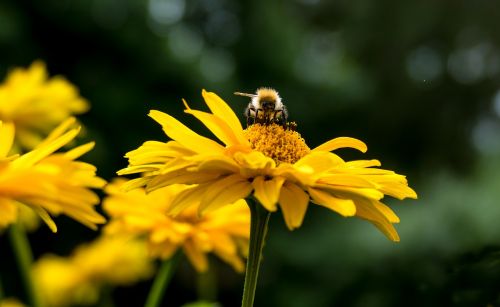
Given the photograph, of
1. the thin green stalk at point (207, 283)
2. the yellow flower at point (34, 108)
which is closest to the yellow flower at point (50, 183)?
the yellow flower at point (34, 108)

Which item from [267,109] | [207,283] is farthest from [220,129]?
[207,283]

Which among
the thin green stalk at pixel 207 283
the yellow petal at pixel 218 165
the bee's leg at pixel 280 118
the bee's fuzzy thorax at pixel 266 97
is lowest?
the yellow petal at pixel 218 165

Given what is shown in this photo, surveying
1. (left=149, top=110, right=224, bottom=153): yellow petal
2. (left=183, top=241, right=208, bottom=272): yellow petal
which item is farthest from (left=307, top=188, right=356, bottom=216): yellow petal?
(left=183, top=241, right=208, bottom=272): yellow petal

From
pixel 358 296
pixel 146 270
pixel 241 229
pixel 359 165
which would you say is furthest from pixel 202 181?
pixel 146 270

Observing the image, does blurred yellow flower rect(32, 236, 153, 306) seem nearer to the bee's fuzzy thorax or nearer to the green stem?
the green stem

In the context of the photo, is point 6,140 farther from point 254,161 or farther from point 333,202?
point 333,202

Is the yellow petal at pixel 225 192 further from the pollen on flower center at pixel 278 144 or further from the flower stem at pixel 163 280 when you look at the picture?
the flower stem at pixel 163 280

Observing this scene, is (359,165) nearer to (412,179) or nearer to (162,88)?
(162,88)
